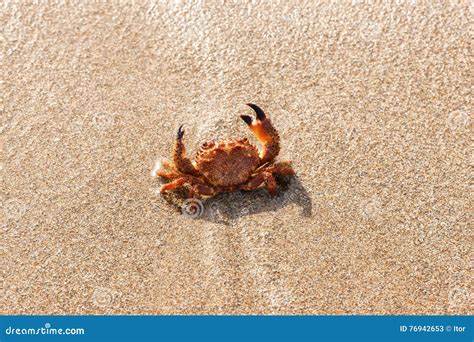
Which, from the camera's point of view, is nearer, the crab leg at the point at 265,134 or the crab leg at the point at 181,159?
the crab leg at the point at 181,159

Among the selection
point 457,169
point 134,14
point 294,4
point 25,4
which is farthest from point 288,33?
point 25,4

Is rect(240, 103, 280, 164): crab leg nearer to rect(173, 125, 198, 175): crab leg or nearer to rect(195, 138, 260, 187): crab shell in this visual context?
rect(195, 138, 260, 187): crab shell

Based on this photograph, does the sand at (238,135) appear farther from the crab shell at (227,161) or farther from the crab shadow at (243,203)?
the crab shell at (227,161)

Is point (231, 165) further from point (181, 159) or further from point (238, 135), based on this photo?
point (238, 135)

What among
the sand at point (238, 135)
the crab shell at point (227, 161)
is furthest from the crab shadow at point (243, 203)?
the crab shell at point (227, 161)

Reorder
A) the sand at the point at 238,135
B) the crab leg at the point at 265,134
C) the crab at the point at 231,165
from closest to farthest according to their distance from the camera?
the sand at the point at 238,135 → the crab at the point at 231,165 → the crab leg at the point at 265,134

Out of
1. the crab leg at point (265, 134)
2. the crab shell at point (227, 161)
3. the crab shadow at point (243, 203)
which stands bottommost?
the crab shadow at point (243, 203)

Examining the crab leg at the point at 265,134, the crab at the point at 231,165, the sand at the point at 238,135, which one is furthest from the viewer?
the crab leg at the point at 265,134

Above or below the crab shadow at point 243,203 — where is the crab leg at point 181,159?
above
